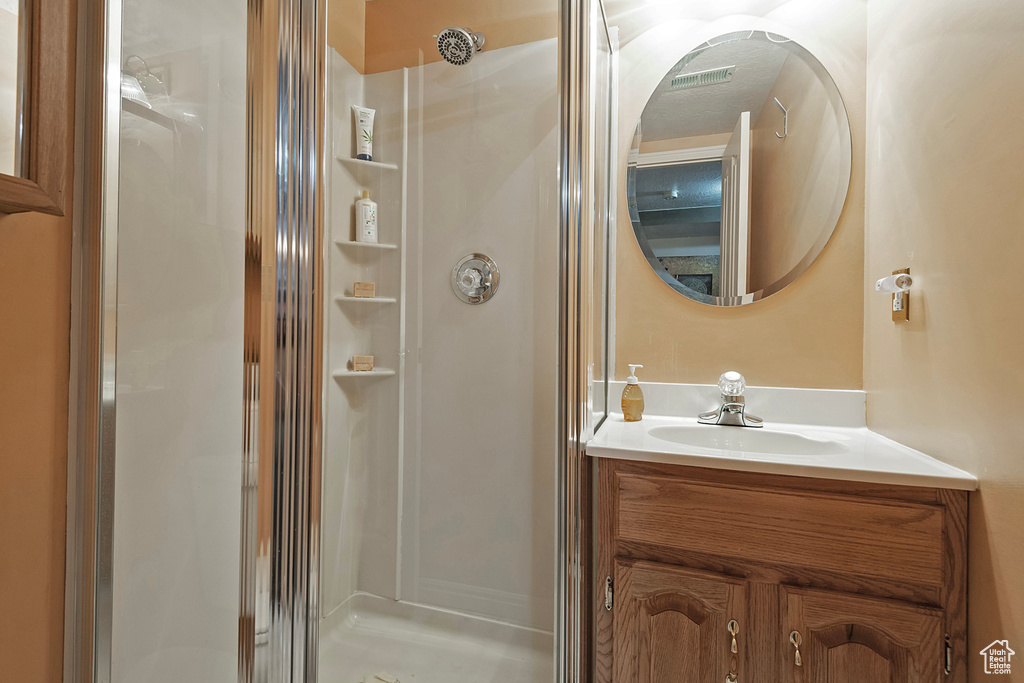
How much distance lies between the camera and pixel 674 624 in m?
1.04

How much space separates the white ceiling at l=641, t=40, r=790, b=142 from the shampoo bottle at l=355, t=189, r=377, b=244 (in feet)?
3.06

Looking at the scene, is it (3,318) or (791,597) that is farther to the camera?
(791,597)

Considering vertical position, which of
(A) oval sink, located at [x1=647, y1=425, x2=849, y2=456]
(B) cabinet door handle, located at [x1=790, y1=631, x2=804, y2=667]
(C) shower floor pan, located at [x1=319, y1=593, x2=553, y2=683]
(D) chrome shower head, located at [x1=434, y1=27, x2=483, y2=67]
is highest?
(D) chrome shower head, located at [x1=434, y1=27, x2=483, y2=67]

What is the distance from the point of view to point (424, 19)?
1119mm

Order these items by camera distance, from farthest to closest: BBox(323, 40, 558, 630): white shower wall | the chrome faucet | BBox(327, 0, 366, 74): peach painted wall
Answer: the chrome faucet
BBox(323, 40, 558, 630): white shower wall
BBox(327, 0, 366, 74): peach painted wall

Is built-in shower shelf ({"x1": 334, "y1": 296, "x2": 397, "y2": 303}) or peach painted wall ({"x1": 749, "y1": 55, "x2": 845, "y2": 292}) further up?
peach painted wall ({"x1": 749, "y1": 55, "x2": 845, "y2": 292})

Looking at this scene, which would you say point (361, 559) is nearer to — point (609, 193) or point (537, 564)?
point (537, 564)

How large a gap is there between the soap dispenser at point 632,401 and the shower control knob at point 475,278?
51 cm

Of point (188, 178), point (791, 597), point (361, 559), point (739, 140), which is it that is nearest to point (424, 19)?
point (188, 178)

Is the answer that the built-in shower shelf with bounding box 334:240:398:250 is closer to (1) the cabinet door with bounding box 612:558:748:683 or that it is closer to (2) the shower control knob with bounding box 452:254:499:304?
(2) the shower control knob with bounding box 452:254:499:304

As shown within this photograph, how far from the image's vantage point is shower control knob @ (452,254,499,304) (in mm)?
1176

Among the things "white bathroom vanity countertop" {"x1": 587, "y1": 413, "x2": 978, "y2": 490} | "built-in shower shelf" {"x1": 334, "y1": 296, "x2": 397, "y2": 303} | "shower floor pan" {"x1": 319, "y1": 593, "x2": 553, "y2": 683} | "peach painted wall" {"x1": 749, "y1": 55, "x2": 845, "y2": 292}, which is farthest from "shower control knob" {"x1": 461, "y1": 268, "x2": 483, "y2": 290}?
"peach painted wall" {"x1": 749, "y1": 55, "x2": 845, "y2": 292}

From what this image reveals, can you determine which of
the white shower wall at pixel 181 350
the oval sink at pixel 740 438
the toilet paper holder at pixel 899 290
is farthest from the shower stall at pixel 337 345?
the toilet paper holder at pixel 899 290

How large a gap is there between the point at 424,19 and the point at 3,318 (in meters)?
0.95
